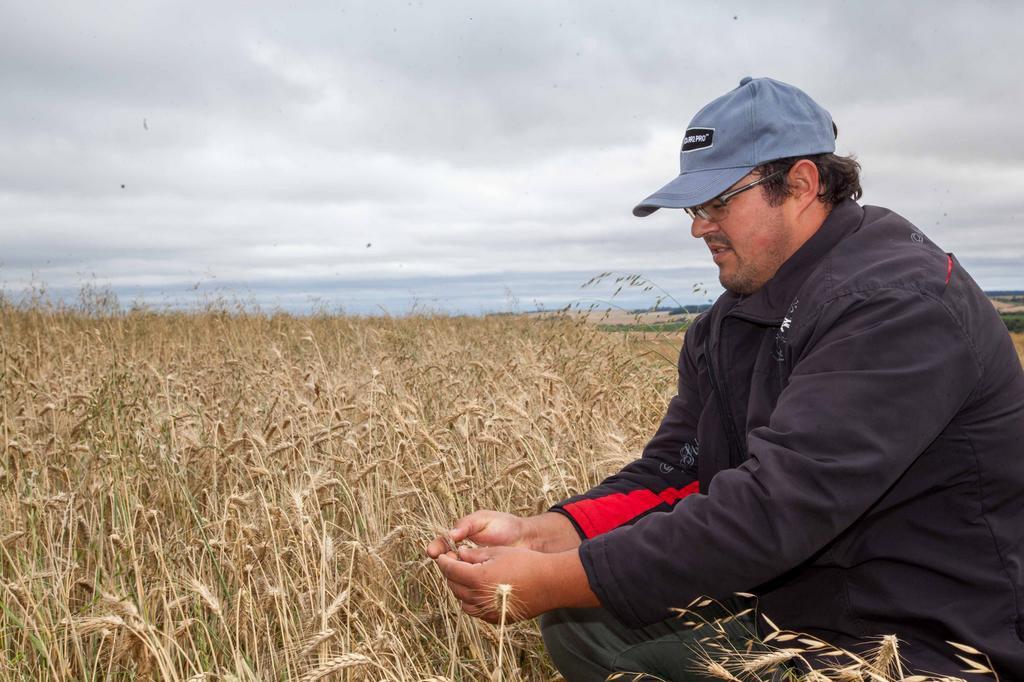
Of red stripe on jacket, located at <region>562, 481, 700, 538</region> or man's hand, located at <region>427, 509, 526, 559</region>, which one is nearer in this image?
man's hand, located at <region>427, 509, 526, 559</region>

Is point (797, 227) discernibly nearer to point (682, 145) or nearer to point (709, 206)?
point (709, 206)

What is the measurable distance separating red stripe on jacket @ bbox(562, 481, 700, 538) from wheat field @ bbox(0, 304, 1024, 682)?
0.20 metres

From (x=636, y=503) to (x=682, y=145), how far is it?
3.37 ft

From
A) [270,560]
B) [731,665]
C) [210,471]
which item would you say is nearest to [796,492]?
[731,665]

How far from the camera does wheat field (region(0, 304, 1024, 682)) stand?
2.19 metres

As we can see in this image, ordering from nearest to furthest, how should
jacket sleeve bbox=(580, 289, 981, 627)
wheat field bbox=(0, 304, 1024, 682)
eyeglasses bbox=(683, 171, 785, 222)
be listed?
1. jacket sleeve bbox=(580, 289, 981, 627)
2. eyeglasses bbox=(683, 171, 785, 222)
3. wheat field bbox=(0, 304, 1024, 682)

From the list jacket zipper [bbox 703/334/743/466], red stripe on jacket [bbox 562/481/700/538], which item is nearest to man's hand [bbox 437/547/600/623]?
red stripe on jacket [bbox 562/481/700/538]

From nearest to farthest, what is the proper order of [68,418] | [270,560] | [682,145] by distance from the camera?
[682,145] < [270,560] < [68,418]

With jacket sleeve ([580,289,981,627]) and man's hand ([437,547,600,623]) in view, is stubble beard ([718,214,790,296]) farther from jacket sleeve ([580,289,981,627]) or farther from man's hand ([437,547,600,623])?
man's hand ([437,547,600,623])

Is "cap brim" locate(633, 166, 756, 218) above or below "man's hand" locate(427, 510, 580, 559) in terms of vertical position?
above

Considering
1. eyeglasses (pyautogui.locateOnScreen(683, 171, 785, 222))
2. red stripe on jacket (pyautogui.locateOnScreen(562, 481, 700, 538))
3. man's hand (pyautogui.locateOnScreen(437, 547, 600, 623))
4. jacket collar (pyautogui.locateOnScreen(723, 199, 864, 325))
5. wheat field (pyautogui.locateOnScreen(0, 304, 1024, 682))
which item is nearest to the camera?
man's hand (pyautogui.locateOnScreen(437, 547, 600, 623))

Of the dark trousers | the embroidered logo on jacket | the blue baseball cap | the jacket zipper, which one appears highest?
the blue baseball cap

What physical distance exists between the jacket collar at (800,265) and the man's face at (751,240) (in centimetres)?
6

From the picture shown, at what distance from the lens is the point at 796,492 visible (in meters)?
1.60
